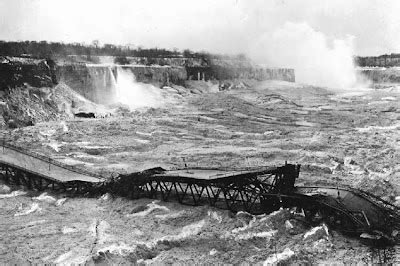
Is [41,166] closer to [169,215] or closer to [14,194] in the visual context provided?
[14,194]

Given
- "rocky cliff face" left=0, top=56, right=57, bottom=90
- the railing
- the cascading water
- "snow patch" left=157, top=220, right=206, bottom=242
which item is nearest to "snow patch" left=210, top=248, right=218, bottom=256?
"snow patch" left=157, top=220, right=206, bottom=242

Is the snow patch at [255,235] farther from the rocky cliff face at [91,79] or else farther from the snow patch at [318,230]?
the rocky cliff face at [91,79]

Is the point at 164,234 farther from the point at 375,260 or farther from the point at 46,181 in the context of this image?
the point at 46,181

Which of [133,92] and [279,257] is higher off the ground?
[133,92]

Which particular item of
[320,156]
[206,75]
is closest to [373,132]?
[320,156]

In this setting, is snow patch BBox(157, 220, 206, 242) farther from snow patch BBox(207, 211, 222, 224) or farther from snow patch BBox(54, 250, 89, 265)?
snow patch BBox(54, 250, 89, 265)

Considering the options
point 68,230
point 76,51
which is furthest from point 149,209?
point 76,51
